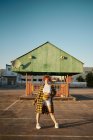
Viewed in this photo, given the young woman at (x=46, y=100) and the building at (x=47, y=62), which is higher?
the building at (x=47, y=62)

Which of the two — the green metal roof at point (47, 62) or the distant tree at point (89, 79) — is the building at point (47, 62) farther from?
the distant tree at point (89, 79)

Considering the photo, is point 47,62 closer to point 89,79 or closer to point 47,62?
point 47,62

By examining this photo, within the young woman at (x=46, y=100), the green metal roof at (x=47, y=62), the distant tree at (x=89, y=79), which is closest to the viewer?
the young woman at (x=46, y=100)

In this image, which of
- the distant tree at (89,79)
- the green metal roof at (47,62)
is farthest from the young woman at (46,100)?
the distant tree at (89,79)

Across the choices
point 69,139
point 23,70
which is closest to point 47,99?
point 69,139

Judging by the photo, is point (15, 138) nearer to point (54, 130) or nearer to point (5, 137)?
point (5, 137)

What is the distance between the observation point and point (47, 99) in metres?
8.76

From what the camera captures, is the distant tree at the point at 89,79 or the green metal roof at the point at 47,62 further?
the distant tree at the point at 89,79

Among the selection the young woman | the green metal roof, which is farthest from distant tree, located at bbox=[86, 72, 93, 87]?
the young woman

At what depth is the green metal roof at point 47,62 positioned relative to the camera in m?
22.2

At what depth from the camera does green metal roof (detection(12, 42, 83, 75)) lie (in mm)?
22172

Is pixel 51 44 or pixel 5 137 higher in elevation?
pixel 51 44

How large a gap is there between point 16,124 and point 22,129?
103cm

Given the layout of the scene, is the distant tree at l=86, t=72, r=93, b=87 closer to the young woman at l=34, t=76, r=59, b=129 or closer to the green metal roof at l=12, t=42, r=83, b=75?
the green metal roof at l=12, t=42, r=83, b=75
